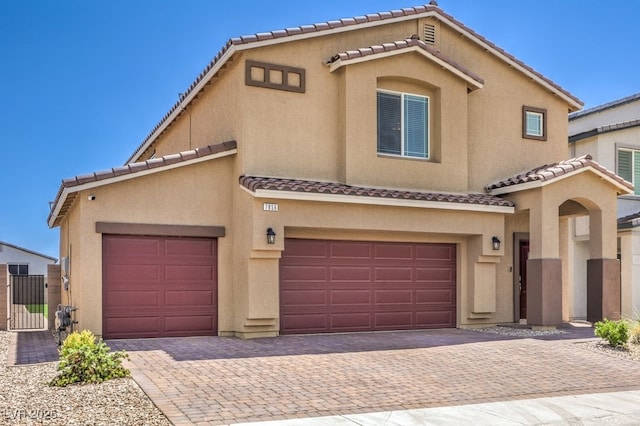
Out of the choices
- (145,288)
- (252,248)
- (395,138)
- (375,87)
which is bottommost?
(145,288)

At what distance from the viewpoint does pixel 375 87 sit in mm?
16594

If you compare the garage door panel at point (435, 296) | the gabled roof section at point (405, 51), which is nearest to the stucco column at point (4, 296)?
the gabled roof section at point (405, 51)

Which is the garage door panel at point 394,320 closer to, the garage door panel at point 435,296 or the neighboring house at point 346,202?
the neighboring house at point 346,202

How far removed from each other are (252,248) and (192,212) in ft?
5.91

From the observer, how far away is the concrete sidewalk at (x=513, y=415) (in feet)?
26.4

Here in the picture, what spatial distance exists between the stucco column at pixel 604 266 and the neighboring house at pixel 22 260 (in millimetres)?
35394

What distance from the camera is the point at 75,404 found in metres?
8.31

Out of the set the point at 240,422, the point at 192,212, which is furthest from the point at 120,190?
the point at 240,422

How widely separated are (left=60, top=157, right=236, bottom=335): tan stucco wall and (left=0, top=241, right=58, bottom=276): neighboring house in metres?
30.1

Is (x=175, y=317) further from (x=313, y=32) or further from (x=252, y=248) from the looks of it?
(x=313, y=32)

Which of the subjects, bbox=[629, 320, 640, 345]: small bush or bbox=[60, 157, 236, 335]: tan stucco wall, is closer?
bbox=[60, 157, 236, 335]: tan stucco wall

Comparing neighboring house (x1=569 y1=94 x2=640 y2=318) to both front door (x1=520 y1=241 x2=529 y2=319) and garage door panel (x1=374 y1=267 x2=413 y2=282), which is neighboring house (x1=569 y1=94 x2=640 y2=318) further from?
garage door panel (x1=374 y1=267 x2=413 y2=282)

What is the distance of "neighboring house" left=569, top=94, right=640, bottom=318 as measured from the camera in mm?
20141

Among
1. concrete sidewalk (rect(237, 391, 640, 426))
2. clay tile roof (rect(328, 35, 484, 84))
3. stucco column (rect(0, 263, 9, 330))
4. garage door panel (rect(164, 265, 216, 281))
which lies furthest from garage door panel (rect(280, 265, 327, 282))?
stucco column (rect(0, 263, 9, 330))
